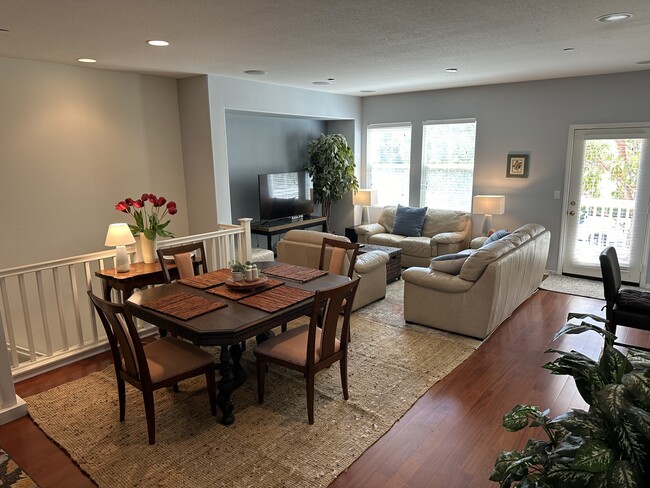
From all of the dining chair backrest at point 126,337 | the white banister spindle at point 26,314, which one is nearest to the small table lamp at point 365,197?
the white banister spindle at point 26,314

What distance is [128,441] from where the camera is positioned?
270 cm

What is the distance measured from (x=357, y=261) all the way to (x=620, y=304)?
2.43 meters

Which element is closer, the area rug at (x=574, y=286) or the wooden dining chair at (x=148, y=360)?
the wooden dining chair at (x=148, y=360)

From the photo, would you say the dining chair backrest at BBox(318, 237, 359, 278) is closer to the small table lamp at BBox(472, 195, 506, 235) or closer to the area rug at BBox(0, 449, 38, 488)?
the area rug at BBox(0, 449, 38, 488)

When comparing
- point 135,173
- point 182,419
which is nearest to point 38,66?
point 135,173

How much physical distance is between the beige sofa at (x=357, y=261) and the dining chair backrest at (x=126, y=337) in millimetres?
2422

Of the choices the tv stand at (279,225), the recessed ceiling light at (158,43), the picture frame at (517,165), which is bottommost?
the tv stand at (279,225)

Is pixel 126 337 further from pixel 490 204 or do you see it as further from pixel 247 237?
pixel 490 204

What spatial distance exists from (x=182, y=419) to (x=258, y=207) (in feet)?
15.0

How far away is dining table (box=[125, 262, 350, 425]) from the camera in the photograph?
2.62 metres

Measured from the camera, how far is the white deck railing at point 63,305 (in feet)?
11.8

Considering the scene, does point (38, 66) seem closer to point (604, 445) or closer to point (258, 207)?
point (258, 207)

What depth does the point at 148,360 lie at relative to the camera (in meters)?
2.82

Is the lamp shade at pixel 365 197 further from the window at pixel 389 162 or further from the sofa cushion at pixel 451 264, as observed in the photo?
the sofa cushion at pixel 451 264
